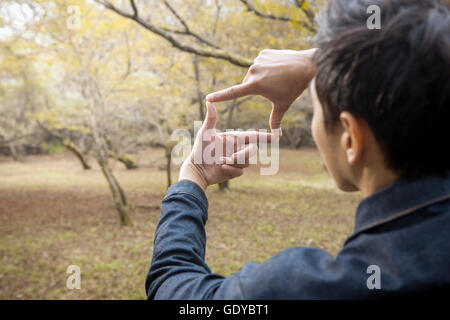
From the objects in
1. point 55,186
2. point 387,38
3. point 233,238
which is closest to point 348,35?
point 387,38

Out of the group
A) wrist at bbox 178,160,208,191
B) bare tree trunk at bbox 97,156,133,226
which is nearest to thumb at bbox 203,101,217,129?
wrist at bbox 178,160,208,191

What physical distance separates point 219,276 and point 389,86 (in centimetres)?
55

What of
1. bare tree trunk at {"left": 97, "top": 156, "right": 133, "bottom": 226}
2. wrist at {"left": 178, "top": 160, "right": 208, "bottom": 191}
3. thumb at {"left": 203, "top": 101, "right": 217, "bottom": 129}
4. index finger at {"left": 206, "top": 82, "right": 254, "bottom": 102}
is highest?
index finger at {"left": 206, "top": 82, "right": 254, "bottom": 102}

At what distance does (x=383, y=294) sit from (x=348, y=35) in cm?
51

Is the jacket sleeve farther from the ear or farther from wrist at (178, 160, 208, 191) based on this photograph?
the ear

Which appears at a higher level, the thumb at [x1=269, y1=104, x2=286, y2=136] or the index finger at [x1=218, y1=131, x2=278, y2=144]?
the thumb at [x1=269, y1=104, x2=286, y2=136]

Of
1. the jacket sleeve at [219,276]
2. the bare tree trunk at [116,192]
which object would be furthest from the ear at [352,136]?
the bare tree trunk at [116,192]

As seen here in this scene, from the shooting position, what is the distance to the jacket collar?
619 mm

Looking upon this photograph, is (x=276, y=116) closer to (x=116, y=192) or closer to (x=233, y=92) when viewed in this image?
(x=233, y=92)

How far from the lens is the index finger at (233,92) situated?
3.15ft

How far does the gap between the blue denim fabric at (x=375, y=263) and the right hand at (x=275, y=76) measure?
1.51 feet

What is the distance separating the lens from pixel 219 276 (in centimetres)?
77

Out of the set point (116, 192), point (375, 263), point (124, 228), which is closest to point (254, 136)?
point (375, 263)

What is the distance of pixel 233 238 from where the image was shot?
661cm
